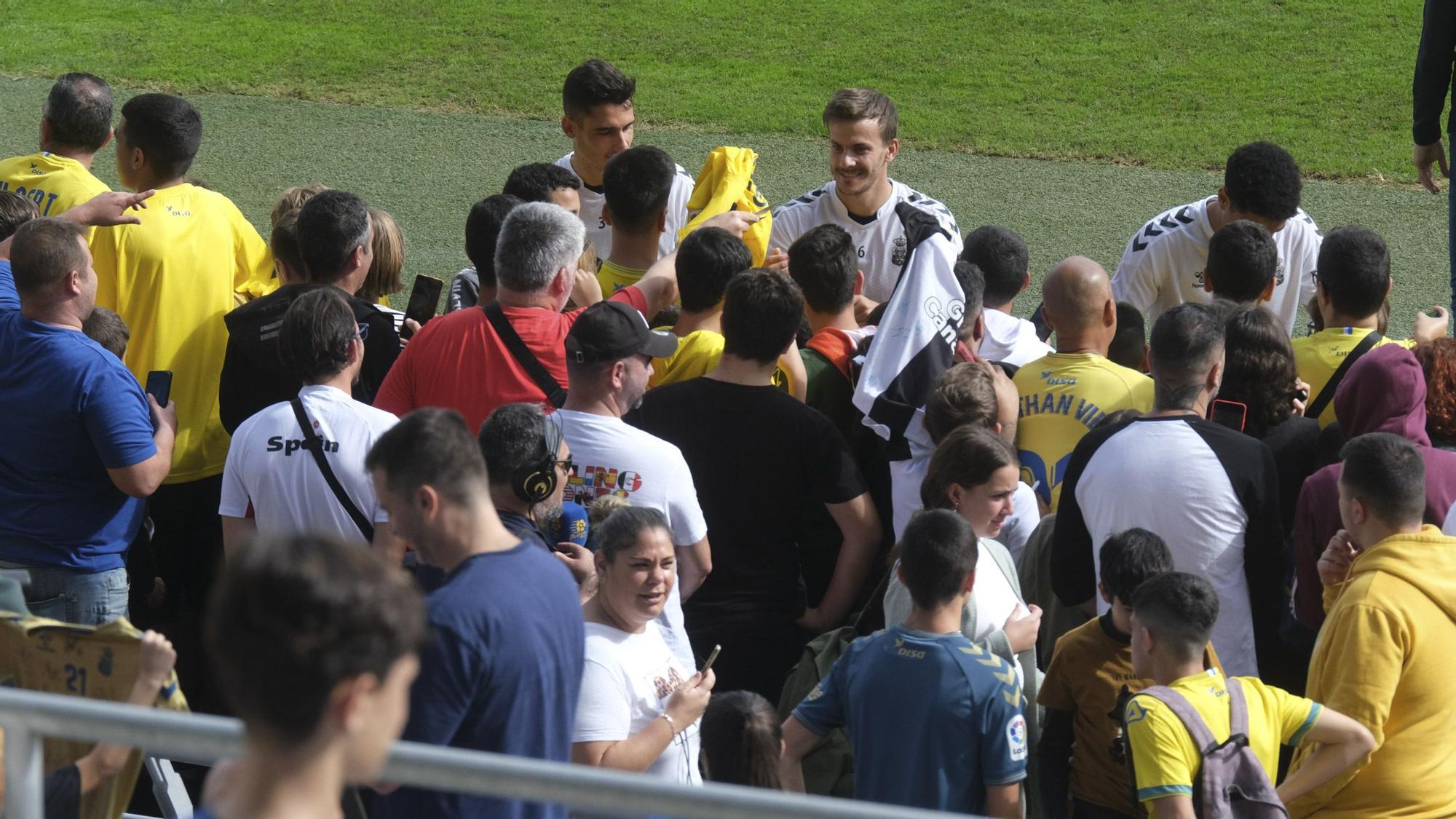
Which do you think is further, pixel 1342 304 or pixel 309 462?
pixel 1342 304

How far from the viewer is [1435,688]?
131 inches

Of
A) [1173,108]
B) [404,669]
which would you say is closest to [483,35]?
[1173,108]

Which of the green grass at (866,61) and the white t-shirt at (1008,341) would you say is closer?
the white t-shirt at (1008,341)

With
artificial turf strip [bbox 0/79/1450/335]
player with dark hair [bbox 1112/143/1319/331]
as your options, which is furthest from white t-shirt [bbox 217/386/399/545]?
artificial turf strip [bbox 0/79/1450/335]

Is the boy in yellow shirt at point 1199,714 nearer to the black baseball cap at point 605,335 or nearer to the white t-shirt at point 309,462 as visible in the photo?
the black baseball cap at point 605,335

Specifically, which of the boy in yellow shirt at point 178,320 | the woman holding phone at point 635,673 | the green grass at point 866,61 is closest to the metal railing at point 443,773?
the woman holding phone at point 635,673

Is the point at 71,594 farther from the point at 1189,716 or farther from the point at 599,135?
the point at 599,135

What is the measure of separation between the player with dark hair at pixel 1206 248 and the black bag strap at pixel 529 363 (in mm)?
2804

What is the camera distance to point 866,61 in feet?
49.4

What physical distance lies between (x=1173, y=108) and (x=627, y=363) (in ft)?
37.1

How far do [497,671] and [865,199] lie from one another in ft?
12.3

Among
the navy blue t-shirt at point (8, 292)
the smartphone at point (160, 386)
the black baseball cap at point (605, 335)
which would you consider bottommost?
the smartphone at point (160, 386)

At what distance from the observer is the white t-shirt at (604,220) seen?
6.18 metres

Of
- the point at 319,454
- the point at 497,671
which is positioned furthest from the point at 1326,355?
the point at 497,671
